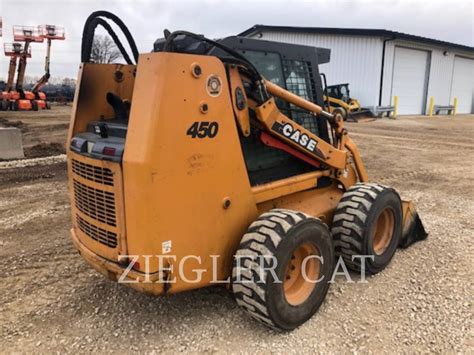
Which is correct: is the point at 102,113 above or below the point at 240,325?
above

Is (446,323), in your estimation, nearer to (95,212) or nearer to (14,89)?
(95,212)

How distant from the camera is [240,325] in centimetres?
328

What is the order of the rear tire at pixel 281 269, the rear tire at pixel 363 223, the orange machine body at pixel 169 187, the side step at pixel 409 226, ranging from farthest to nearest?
the side step at pixel 409 226 < the rear tire at pixel 363 223 < the rear tire at pixel 281 269 < the orange machine body at pixel 169 187

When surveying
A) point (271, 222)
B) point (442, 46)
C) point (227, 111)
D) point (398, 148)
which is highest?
point (442, 46)

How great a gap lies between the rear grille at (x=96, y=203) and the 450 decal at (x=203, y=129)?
0.69 metres

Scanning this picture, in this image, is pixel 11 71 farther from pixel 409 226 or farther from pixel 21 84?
pixel 409 226

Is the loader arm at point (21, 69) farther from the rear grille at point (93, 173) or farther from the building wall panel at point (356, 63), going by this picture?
the rear grille at point (93, 173)

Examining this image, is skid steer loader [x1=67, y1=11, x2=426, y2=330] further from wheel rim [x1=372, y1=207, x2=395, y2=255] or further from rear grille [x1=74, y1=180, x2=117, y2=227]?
wheel rim [x1=372, y1=207, x2=395, y2=255]

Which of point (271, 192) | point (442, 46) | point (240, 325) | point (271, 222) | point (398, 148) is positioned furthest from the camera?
point (442, 46)

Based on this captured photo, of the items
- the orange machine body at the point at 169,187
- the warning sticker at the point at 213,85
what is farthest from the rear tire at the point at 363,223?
the warning sticker at the point at 213,85

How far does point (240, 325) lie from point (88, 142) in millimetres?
1773

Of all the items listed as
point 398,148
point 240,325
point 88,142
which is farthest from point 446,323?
point 398,148

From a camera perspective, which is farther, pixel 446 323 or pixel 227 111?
pixel 446 323

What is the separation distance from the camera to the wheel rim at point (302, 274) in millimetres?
3314
